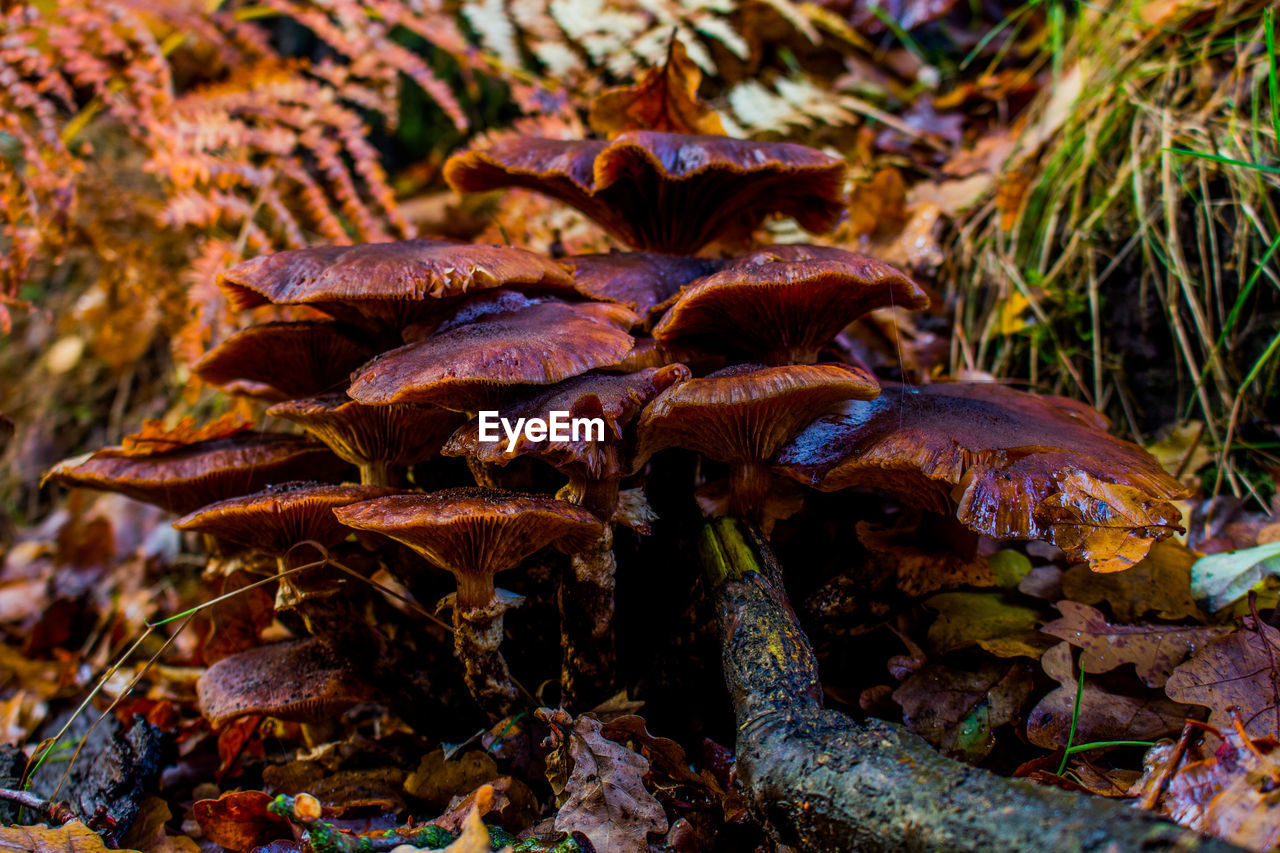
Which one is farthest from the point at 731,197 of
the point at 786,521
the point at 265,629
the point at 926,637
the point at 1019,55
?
the point at 1019,55

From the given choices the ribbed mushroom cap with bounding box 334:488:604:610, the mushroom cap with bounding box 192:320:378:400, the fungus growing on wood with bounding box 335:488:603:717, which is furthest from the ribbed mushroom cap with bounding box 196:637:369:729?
the mushroom cap with bounding box 192:320:378:400

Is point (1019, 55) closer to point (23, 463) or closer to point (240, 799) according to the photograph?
point (240, 799)

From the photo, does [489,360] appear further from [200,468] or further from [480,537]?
[200,468]

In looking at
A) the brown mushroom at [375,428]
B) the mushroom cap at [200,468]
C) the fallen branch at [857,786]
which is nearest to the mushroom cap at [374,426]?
the brown mushroom at [375,428]

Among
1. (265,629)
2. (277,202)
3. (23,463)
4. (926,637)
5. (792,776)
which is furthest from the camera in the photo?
(23,463)

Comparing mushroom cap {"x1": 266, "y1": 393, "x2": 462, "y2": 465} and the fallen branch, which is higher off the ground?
mushroom cap {"x1": 266, "y1": 393, "x2": 462, "y2": 465}

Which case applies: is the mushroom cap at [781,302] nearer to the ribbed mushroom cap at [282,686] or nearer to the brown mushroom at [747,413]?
the brown mushroom at [747,413]

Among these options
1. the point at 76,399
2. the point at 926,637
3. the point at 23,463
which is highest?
the point at 926,637

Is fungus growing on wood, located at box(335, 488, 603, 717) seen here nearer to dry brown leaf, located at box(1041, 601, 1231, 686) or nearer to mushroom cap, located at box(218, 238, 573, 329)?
mushroom cap, located at box(218, 238, 573, 329)
